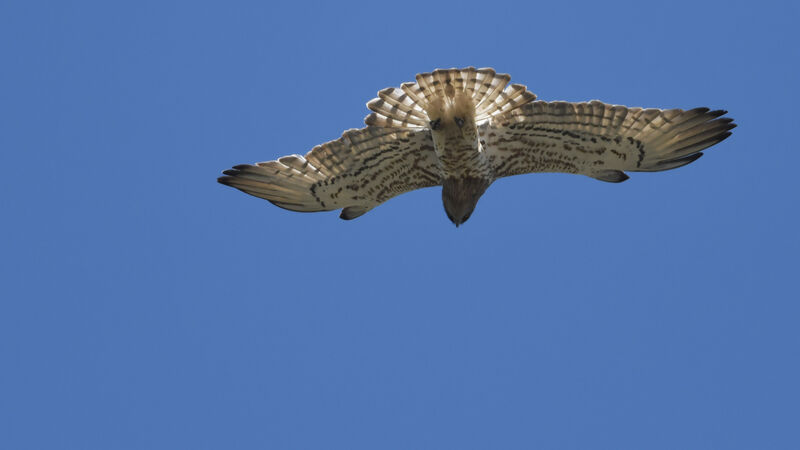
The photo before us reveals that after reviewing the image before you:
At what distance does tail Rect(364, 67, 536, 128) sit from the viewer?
8.56 meters

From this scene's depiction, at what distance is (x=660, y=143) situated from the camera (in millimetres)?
8922

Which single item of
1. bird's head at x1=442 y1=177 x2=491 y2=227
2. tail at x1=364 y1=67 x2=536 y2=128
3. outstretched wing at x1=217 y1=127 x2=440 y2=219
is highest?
tail at x1=364 y1=67 x2=536 y2=128

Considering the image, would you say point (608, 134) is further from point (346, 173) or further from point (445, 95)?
point (346, 173)

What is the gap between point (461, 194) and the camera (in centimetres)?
934

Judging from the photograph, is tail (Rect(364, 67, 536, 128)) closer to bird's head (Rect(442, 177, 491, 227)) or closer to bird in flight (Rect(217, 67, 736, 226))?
bird in flight (Rect(217, 67, 736, 226))

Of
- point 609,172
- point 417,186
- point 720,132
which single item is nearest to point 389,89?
point 417,186

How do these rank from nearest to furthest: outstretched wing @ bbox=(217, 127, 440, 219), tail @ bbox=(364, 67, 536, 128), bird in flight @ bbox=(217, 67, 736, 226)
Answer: tail @ bbox=(364, 67, 536, 128)
bird in flight @ bbox=(217, 67, 736, 226)
outstretched wing @ bbox=(217, 127, 440, 219)

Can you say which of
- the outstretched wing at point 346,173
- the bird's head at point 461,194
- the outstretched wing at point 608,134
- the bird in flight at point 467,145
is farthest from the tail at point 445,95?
the bird's head at point 461,194

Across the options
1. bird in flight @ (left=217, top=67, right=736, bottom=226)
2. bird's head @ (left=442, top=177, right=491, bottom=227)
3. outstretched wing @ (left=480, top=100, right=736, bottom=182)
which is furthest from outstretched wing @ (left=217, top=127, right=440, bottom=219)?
outstretched wing @ (left=480, top=100, right=736, bottom=182)

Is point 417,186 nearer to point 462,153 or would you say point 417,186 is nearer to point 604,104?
point 462,153

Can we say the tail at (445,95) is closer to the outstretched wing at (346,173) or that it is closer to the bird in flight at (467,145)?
the bird in flight at (467,145)

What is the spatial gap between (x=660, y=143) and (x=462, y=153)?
163cm

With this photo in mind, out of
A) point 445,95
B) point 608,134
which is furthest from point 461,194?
point 608,134

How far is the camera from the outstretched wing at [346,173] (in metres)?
9.30
